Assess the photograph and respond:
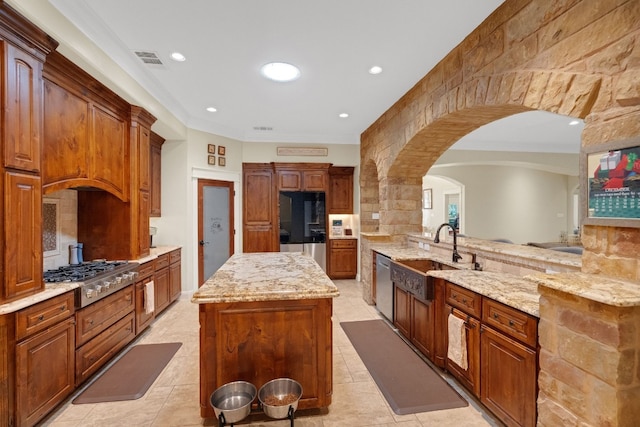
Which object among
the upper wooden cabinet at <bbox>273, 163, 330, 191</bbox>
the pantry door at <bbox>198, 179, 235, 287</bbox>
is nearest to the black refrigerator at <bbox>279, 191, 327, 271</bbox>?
the upper wooden cabinet at <bbox>273, 163, 330, 191</bbox>

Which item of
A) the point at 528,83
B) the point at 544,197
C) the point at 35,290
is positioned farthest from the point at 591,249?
the point at 544,197

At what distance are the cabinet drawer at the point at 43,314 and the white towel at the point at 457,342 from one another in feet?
9.78

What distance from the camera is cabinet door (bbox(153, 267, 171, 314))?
12.6 ft

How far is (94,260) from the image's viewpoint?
11.1ft

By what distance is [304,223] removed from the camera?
19.4ft

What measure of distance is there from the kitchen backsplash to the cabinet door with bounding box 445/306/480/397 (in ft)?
12.4

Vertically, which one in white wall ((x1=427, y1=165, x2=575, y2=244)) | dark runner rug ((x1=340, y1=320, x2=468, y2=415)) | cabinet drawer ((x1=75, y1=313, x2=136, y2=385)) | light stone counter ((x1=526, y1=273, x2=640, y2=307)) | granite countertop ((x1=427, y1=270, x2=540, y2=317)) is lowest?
dark runner rug ((x1=340, y1=320, x2=468, y2=415))

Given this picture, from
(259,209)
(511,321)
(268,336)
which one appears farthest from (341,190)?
(511,321)

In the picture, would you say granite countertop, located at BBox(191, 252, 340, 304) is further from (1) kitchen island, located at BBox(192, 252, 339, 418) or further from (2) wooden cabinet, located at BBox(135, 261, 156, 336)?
(2) wooden cabinet, located at BBox(135, 261, 156, 336)

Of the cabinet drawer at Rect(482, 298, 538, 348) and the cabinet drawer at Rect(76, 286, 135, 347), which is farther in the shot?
the cabinet drawer at Rect(76, 286, 135, 347)

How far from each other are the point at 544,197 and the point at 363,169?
604 centimetres

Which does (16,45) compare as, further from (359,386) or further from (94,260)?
(359,386)

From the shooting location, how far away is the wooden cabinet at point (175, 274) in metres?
4.31

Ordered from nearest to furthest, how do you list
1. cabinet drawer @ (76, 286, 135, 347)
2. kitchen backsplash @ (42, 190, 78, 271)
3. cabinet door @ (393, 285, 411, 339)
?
cabinet drawer @ (76, 286, 135, 347), kitchen backsplash @ (42, 190, 78, 271), cabinet door @ (393, 285, 411, 339)
